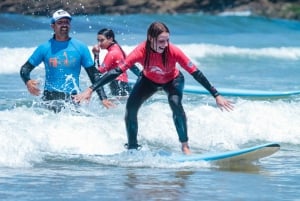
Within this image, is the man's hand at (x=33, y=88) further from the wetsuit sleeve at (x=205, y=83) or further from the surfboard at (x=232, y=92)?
the surfboard at (x=232, y=92)

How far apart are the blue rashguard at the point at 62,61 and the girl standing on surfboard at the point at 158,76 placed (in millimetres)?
909

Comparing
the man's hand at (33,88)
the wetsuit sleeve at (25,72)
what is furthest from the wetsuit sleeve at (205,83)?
the wetsuit sleeve at (25,72)

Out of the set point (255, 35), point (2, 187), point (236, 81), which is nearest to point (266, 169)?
point (2, 187)

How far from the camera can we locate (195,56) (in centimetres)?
2558

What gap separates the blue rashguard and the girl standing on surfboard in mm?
909

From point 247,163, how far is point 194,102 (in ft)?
16.1

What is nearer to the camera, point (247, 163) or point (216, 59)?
point (247, 163)

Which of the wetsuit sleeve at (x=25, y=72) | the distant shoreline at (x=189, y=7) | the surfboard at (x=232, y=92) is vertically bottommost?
the surfboard at (x=232, y=92)

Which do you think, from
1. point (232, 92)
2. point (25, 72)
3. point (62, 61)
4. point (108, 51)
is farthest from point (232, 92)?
point (25, 72)

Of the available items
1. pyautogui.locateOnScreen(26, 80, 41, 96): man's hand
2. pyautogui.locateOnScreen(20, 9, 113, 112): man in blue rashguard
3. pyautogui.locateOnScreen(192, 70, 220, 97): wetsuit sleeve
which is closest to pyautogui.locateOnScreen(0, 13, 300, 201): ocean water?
pyautogui.locateOnScreen(20, 9, 113, 112): man in blue rashguard

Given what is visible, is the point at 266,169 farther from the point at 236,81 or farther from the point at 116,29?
the point at 116,29

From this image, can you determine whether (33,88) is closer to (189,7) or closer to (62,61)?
(62,61)

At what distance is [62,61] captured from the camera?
9.78 m

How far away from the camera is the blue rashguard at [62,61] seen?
384 inches
